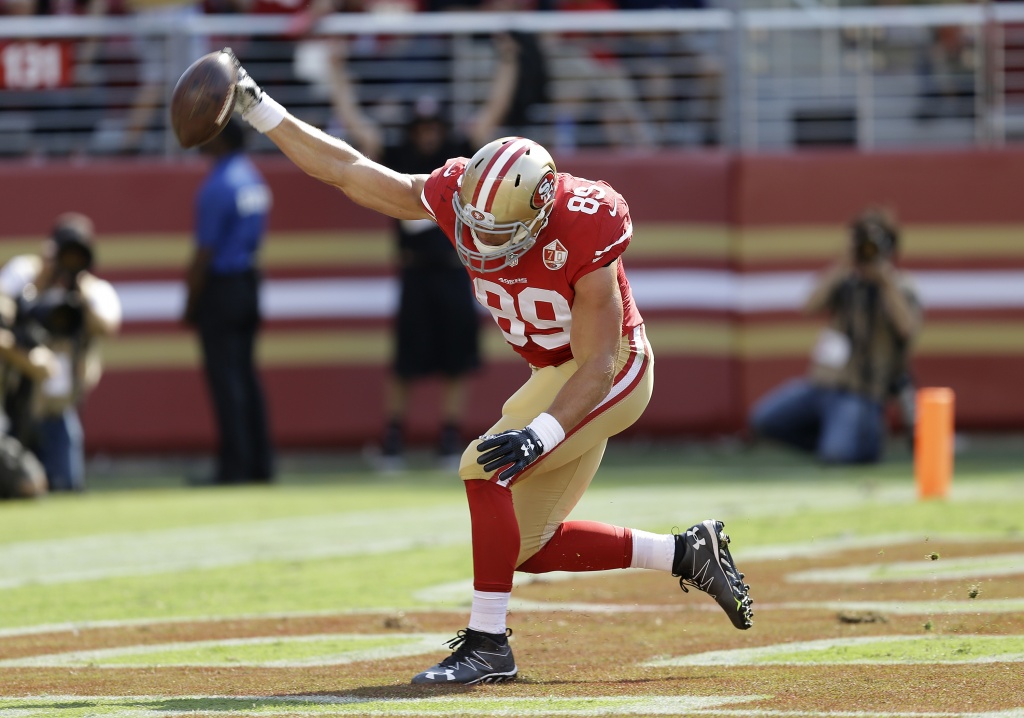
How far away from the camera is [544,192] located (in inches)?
199

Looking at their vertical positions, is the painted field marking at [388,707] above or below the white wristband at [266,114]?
below

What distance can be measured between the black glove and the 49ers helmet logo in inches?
26.8

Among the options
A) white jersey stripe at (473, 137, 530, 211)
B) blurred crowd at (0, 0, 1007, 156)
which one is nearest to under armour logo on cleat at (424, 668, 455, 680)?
white jersey stripe at (473, 137, 530, 211)

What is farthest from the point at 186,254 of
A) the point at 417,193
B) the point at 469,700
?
the point at 469,700

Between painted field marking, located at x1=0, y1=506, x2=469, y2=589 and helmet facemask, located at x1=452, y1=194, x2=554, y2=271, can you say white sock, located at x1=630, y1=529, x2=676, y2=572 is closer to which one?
helmet facemask, located at x1=452, y1=194, x2=554, y2=271

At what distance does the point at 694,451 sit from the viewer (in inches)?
509

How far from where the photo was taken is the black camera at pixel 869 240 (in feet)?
37.3

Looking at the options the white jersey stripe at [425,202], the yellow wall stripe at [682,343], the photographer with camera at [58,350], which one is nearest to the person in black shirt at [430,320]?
the yellow wall stripe at [682,343]

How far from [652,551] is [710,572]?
0.21 meters

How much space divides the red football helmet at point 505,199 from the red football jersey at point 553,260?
65 millimetres

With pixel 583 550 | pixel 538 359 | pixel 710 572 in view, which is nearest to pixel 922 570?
pixel 710 572

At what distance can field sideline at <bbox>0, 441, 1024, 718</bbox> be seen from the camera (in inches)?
187

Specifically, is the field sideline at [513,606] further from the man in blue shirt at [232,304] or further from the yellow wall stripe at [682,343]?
the yellow wall stripe at [682,343]

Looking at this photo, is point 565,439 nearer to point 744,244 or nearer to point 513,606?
point 513,606
